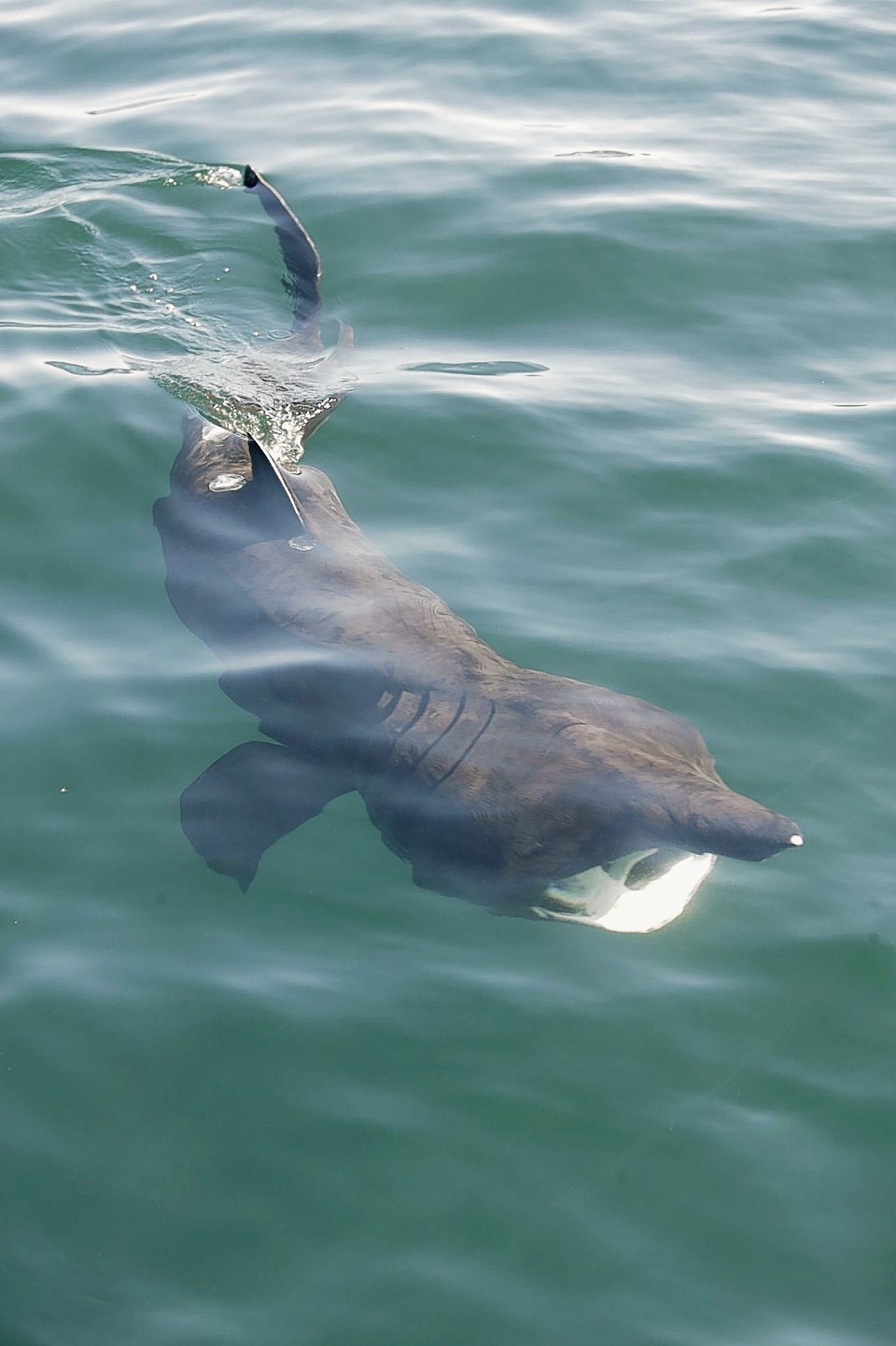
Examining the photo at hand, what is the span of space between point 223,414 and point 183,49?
7.90m

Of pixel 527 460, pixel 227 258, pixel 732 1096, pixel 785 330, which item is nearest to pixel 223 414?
pixel 527 460

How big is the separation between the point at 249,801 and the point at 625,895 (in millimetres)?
1560

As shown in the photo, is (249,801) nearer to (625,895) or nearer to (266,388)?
(625,895)

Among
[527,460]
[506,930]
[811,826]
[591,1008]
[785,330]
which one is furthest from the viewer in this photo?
[785,330]

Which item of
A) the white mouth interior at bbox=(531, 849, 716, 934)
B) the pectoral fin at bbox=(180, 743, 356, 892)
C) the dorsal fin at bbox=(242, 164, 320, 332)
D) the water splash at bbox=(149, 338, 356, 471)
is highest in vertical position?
the dorsal fin at bbox=(242, 164, 320, 332)

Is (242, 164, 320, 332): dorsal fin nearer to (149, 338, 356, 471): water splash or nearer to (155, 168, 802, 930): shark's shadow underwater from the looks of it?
(149, 338, 356, 471): water splash

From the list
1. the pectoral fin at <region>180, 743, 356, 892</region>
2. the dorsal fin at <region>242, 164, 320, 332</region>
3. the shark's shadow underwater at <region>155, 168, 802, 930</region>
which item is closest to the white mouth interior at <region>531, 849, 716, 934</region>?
the shark's shadow underwater at <region>155, 168, 802, 930</region>

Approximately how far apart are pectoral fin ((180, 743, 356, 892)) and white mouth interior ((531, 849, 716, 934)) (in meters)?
1.12

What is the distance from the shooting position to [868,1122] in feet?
15.7

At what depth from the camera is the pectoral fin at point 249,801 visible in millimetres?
5762

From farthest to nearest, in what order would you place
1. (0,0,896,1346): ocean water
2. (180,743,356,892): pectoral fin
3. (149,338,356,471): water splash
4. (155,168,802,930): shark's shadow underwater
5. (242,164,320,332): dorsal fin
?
(242,164,320,332): dorsal fin < (149,338,356,471): water splash < (180,743,356,892): pectoral fin < (155,168,802,930): shark's shadow underwater < (0,0,896,1346): ocean water

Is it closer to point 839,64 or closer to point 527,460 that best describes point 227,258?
point 527,460

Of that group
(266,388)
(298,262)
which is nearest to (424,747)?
(266,388)

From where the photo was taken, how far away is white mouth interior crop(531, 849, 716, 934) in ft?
18.0
